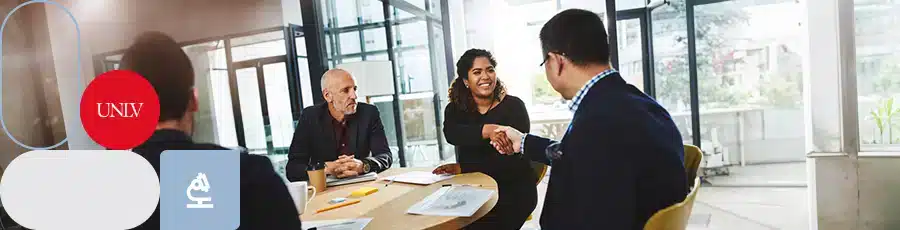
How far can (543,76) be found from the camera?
1161 mm

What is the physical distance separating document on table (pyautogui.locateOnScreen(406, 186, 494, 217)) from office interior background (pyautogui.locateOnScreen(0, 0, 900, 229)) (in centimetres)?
31

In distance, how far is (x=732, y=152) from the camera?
4004mm

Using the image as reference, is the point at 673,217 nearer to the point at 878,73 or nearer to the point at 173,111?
the point at 173,111

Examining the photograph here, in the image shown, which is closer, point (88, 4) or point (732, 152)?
point (88, 4)

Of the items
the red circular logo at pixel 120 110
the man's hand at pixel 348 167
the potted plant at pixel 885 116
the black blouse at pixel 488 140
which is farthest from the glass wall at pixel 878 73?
the red circular logo at pixel 120 110

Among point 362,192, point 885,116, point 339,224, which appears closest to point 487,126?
point 362,192

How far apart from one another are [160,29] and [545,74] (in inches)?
32.1

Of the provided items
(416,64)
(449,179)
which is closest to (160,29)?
(449,179)

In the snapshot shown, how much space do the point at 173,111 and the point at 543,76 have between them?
33.6 inches

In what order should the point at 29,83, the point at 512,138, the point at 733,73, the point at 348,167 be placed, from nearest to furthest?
the point at 29,83 < the point at 348,167 < the point at 512,138 < the point at 733,73

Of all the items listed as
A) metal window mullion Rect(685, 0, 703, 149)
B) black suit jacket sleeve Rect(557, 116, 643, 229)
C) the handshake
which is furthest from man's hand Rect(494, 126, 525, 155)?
metal window mullion Rect(685, 0, 703, 149)

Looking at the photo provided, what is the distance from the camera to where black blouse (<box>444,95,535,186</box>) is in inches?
74.1

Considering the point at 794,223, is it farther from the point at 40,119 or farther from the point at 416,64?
the point at 40,119

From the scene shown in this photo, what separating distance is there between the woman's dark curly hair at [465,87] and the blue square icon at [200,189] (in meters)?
1.57
